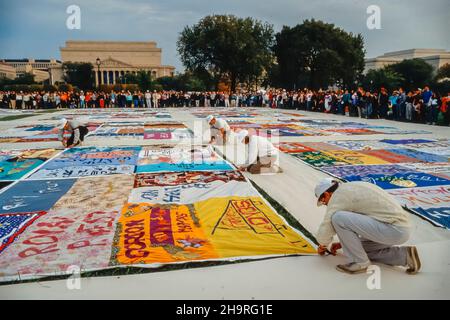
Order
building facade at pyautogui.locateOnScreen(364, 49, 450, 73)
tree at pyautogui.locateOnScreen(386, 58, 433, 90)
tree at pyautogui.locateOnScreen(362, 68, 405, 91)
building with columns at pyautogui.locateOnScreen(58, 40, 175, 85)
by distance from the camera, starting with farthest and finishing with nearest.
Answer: building with columns at pyautogui.locateOnScreen(58, 40, 175, 85)
building facade at pyautogui.locateOnScreen(364, 49, 450, 73)
tree at pyautogui.locateOnScreen(386, 58, 433, 90)
tree at pyautogui.locateOnScreen(362, 68, 405, 91)

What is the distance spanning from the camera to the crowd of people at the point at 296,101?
18.0 metres

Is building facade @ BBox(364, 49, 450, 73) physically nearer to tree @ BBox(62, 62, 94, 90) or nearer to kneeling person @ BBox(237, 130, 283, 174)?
kneeling person @ BBox(237, 130, 283, 174)

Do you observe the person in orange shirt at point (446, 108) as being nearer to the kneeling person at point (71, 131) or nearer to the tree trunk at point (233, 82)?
the kneeling person at point (71, 131)

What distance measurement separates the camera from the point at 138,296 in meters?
3.39

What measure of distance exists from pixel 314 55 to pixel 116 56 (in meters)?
68.7

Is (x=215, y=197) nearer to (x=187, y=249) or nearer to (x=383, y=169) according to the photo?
(x=187, y=249)

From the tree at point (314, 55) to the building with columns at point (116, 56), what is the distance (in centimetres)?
5372

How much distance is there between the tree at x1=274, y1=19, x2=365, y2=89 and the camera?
47528 mm

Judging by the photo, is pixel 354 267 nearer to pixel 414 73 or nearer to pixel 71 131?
pixel 71 131

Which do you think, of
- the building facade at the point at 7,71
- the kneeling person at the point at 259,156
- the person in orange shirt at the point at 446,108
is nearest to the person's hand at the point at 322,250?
the kneeling person at the point at 259,156

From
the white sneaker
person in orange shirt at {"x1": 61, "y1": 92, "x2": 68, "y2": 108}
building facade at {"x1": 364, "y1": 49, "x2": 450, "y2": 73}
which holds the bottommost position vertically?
the white sneaker

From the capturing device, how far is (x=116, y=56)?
102 meters

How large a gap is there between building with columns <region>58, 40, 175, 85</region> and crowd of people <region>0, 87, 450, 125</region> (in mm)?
65191

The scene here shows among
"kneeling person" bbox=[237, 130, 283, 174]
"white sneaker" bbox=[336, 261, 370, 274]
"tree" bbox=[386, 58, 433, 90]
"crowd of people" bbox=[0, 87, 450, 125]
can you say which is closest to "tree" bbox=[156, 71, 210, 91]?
"crowd of people" bbox=[0, 87, 450, 125]
